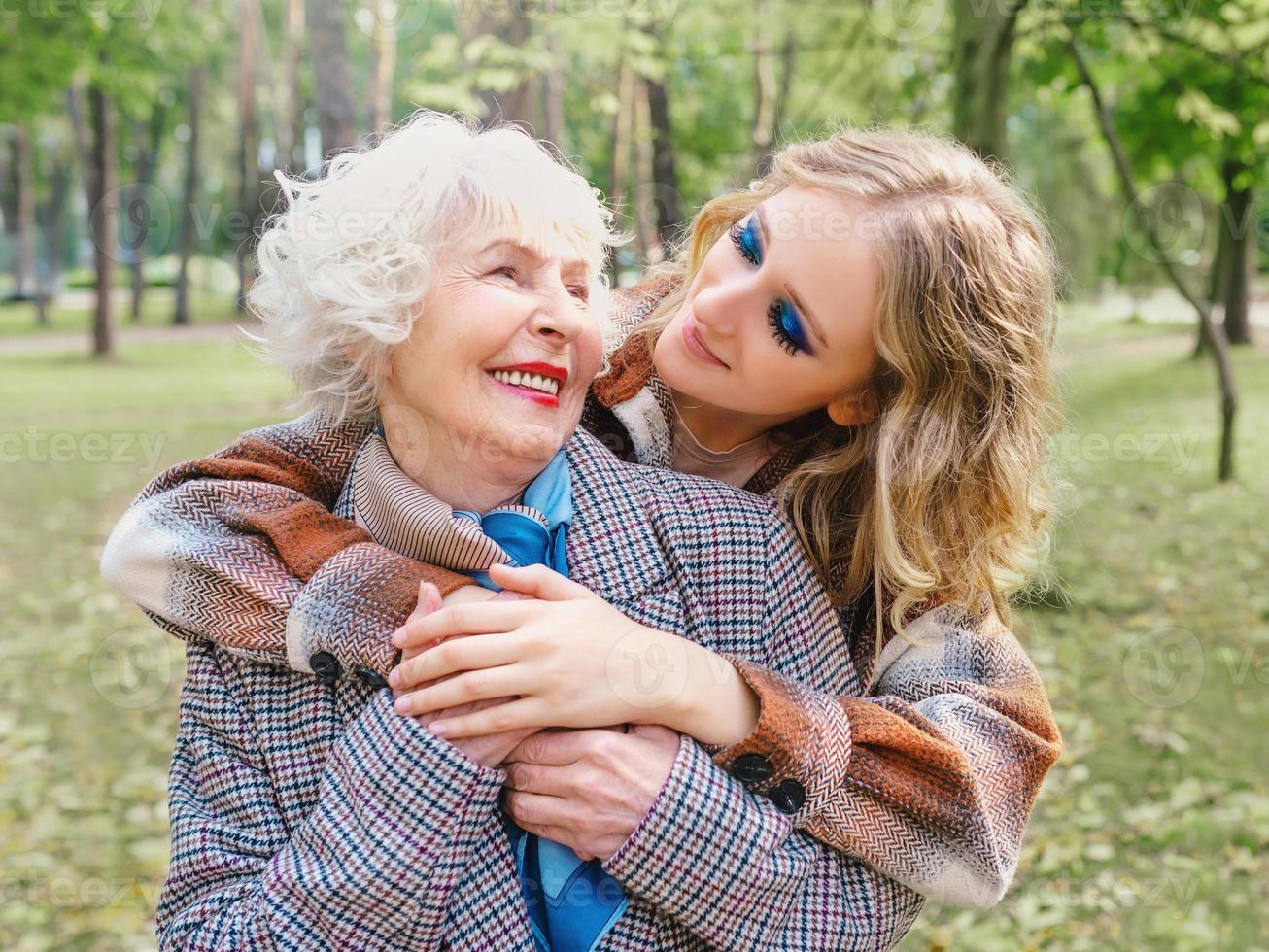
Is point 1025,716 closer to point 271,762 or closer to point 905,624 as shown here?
point 905,624

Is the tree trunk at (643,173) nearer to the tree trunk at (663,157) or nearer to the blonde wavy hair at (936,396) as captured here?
the tree trunk at (663,157)

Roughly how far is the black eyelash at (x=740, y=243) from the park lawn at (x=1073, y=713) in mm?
928

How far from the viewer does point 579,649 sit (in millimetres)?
1711

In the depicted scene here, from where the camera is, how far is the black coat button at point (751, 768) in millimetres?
1780

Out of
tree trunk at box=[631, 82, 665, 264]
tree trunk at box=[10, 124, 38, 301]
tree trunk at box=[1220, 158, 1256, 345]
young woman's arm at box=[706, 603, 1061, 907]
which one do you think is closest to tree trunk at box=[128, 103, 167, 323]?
tree trunk at box=[10, 124, 38, 301]

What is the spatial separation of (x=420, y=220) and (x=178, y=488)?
0.68 meters

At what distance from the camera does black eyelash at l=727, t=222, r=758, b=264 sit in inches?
87.3

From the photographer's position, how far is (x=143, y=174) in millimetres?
32031

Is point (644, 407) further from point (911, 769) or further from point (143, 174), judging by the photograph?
point (143, 174)

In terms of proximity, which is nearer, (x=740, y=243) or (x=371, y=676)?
(x=371, y=676)

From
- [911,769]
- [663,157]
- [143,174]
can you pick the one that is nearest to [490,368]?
[911,769]

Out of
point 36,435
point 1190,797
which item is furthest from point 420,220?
point 36,435

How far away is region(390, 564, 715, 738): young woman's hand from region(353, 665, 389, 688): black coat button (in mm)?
48

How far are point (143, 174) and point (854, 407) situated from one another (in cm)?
3440
